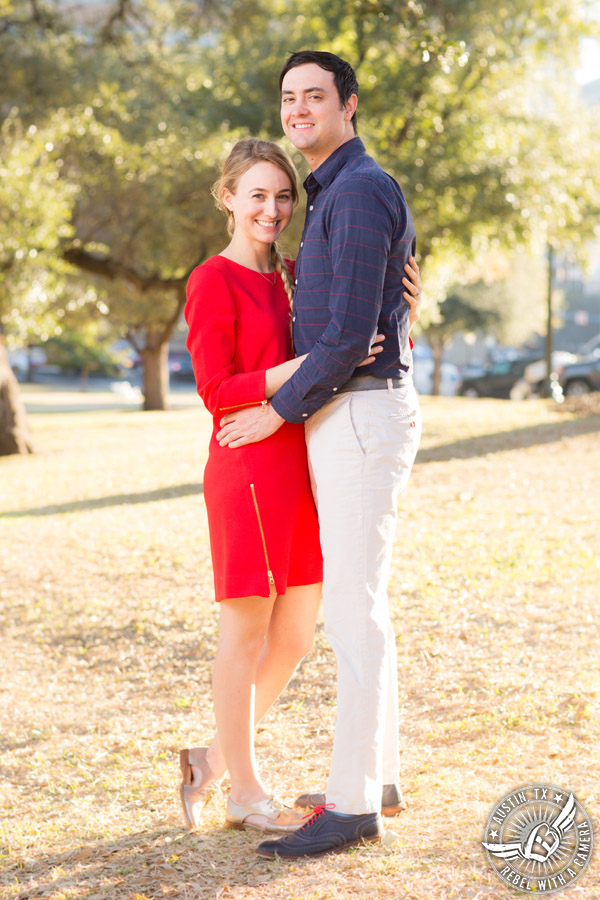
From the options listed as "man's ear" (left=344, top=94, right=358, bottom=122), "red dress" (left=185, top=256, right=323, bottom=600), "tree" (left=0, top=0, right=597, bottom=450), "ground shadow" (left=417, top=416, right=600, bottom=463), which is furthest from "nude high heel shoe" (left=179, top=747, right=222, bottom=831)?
"tree" (left=0, top=0, right=597, bottom=450)

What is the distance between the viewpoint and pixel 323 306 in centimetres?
273

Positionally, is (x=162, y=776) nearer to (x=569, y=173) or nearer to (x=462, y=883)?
(x=462, y=883)

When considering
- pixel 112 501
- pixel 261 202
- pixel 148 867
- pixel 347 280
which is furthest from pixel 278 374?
pixel 112 501

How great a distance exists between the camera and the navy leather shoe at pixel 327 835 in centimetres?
275

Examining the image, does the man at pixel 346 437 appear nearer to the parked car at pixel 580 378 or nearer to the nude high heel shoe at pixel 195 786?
the nude high heel shoe at pixel 195 786

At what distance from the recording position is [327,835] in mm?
2756

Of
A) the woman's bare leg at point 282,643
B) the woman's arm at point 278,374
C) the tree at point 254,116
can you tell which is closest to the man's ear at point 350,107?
the woman's arm at point 278,374

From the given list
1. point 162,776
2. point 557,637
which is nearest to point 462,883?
point 162,776

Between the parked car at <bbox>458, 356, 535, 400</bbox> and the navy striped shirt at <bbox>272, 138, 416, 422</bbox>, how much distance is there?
26.0 m

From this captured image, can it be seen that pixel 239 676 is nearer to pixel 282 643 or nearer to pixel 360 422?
pixel 282 643

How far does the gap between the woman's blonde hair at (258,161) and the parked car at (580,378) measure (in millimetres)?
20585

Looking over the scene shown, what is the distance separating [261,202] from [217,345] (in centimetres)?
48

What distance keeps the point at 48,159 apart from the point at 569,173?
8258 mm

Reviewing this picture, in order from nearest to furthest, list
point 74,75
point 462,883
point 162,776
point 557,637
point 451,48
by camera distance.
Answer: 1. point 462,883
2. point 162,776
3. point 557,637
4. point 451,48
5. point 74,75
